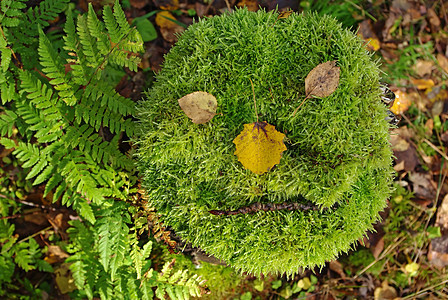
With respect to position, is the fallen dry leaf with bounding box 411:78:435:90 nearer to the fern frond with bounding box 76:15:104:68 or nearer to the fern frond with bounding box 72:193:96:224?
the fern frond with bounding box 76:15:104:68

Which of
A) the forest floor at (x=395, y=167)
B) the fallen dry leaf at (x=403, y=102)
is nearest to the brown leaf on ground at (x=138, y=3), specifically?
the forest floor at (x=395, y=167)

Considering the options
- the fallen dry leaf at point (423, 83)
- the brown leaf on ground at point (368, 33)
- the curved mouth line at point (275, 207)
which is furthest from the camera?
the fallen dry leaf at point (423, 83)

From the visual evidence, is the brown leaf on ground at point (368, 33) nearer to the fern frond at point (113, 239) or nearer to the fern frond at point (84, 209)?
the fern frond at point (113, 239)

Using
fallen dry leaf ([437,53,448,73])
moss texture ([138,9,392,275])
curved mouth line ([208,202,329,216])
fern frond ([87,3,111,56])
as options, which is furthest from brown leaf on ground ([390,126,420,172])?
fern frond ([87,3,111,56])

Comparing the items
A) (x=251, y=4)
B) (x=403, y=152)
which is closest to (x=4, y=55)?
(x=251, y=4)

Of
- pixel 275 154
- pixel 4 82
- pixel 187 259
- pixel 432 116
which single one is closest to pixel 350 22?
pixel 432 116

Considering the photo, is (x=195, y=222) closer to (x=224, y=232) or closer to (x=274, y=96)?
(x=224, y=232)
